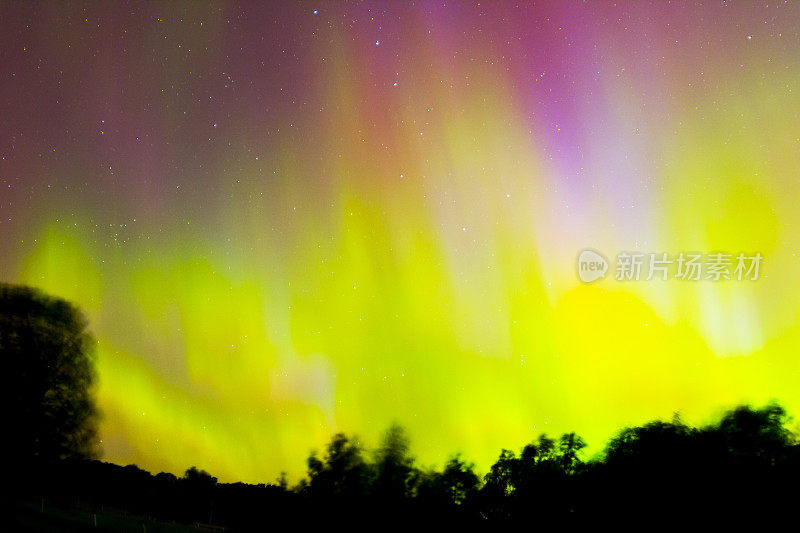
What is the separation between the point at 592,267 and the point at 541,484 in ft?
34.7

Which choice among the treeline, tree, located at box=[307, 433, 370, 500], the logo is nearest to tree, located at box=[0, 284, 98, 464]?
the treeline

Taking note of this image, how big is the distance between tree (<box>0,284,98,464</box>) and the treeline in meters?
1.98

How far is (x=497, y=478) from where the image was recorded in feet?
76.9

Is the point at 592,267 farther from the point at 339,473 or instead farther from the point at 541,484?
the point at 339,473

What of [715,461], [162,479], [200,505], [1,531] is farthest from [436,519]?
[162,479]

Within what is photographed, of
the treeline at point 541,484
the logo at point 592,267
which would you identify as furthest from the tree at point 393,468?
the logo at point 592,267

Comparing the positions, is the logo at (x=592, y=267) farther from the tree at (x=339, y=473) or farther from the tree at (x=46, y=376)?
the tree at (x=46, y=376)

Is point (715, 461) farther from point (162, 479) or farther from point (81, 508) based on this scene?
point (162, 479)

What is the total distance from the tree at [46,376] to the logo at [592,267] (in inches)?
1017

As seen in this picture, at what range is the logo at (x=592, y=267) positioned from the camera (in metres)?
16.4

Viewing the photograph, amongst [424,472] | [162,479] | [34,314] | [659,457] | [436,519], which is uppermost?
[34,314]

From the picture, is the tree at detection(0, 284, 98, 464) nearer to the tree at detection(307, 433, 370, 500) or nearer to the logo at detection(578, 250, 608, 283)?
the tree at detection(307, 433, 370, 500)

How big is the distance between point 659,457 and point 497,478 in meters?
7.69

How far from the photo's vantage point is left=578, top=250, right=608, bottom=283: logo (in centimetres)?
1636
